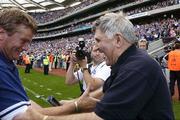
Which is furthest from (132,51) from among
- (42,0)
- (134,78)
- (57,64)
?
(42,0)

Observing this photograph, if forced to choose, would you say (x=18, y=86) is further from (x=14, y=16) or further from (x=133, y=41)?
(x=133, y=41)

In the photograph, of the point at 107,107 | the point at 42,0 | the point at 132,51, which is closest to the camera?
the point at 107,107

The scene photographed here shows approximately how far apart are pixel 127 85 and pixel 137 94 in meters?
0.09

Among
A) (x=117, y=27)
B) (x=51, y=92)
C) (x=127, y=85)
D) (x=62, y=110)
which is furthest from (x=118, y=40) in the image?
(x=51, y=92)

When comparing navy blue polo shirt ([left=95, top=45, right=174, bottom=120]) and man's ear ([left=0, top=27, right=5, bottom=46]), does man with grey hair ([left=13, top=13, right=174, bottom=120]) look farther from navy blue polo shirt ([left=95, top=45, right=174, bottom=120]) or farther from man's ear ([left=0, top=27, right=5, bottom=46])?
man's ear ([left=0, top=27, right=5, bottom=46])

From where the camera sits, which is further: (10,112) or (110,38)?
(110,38)

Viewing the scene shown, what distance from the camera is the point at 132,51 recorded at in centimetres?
322

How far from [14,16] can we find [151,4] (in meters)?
55.5

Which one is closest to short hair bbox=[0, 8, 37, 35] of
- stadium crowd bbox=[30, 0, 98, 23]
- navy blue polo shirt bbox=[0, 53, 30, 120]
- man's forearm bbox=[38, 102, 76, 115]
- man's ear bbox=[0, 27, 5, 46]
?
man's ear bbox=[0, 27, 5, 46]

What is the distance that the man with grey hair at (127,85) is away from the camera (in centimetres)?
293

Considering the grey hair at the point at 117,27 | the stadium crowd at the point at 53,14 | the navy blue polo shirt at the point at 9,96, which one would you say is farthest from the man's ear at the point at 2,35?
the stadium crowd at the point at 53,14

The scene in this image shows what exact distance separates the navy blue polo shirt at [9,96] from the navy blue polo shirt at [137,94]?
0.55 m

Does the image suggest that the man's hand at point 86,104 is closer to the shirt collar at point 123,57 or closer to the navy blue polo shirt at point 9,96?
the shirt collar at point 123,57

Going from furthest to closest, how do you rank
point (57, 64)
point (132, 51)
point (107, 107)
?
point (57, 64), point (132, 51), point (107, 107)
